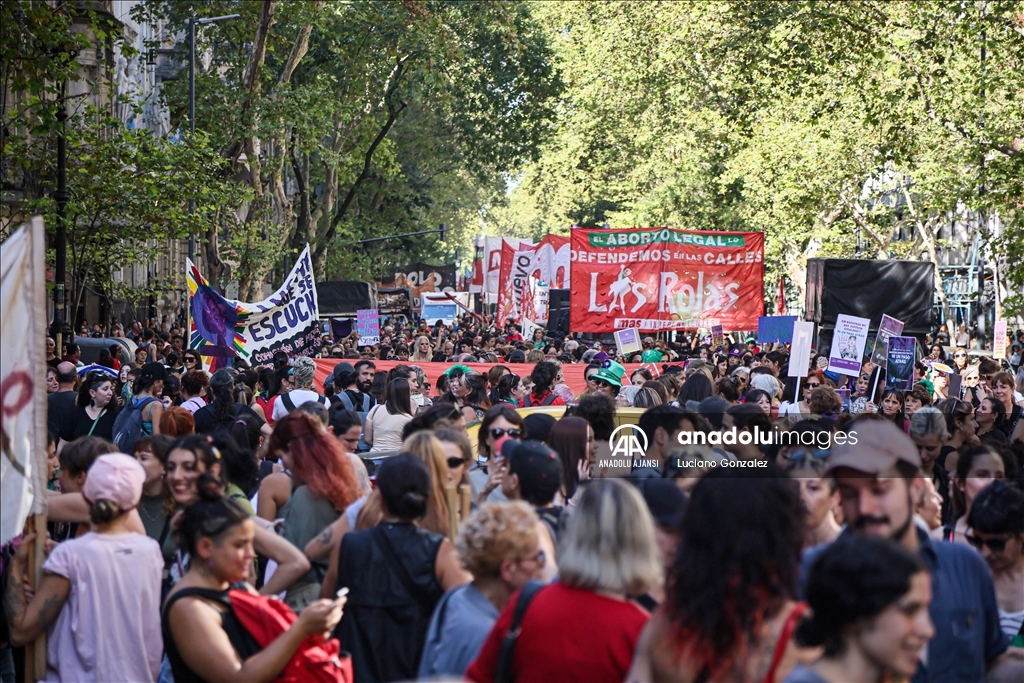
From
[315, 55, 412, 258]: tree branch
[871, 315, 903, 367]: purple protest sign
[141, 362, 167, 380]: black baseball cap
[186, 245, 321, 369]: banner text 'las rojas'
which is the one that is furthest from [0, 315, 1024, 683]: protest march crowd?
[315, 55, 412, 258]: tree branch

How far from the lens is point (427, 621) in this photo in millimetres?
4980

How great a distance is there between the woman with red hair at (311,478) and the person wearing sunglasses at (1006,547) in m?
2.61

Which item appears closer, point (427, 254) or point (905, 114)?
point (905, 114)

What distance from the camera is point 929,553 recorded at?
14.2ft

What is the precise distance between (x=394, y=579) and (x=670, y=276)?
45.6 feet

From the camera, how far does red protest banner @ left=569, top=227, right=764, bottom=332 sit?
1848 centimetres

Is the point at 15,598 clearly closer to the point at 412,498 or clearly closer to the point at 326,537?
the point at 326,537

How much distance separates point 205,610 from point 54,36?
9762 millimetres

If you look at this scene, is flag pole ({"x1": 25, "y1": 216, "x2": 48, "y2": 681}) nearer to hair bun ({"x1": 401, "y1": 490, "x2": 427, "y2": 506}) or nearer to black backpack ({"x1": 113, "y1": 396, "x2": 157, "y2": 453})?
hair bun ({"x1": 401, "y1": 490, "x2": 427, "y2": 506})

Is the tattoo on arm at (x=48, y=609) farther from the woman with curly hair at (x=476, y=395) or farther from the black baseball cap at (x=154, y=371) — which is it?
the woman with curly hair at (x=476, y=395)

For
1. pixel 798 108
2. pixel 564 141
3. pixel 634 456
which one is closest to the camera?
pixel 634 456

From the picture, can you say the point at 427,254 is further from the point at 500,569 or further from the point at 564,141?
the point at 500,569

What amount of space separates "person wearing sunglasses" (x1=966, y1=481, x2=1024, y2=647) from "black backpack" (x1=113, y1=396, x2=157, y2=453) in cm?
663

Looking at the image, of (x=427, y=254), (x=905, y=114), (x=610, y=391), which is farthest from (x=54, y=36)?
(x=427, y=254)
